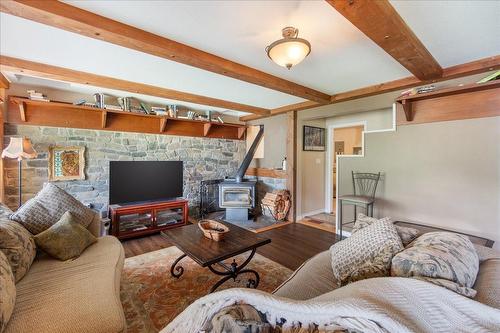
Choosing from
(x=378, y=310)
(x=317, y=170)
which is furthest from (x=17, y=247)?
(x=317, y=170)

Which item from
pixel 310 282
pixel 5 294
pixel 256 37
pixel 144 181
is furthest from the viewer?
pixel 144 181

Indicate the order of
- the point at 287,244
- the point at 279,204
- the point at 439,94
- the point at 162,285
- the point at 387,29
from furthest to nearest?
the point at 279,204 → the point at 287,244 → the point at 439,94 → the point at 162,285 → the point at 387,29

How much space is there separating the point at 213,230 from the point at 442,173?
2.80m

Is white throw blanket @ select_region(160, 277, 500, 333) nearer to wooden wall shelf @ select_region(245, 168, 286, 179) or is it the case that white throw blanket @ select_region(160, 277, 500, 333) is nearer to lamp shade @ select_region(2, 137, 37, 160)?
lamp shade @ select_region(2, 137, 37, 160)

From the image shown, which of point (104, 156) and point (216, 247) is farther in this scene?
point (104, 156)

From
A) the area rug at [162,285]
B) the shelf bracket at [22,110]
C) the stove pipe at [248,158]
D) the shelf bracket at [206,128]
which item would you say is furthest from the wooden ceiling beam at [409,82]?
the shelf bracket at [22,110]

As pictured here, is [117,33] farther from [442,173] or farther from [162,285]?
[442,173]

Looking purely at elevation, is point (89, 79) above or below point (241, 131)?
above

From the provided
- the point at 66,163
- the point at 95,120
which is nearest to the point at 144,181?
the point at 66,163

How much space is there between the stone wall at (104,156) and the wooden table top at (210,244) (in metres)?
2.12

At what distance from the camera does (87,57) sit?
2.38 m

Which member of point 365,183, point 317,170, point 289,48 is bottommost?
point 365,183

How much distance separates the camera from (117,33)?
1743mm

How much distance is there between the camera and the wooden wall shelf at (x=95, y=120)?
3.06 metres
